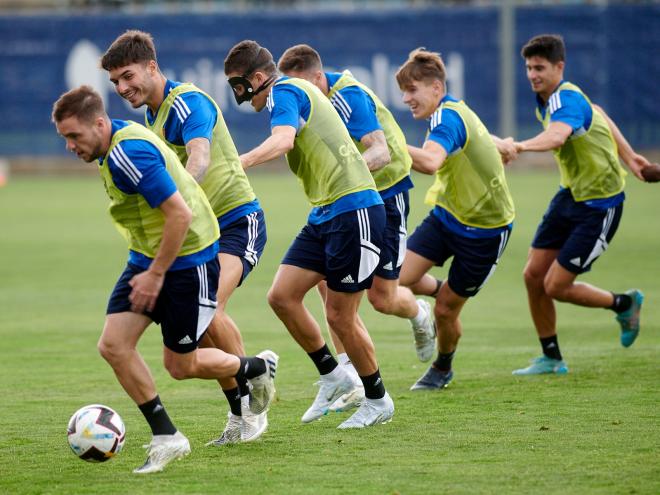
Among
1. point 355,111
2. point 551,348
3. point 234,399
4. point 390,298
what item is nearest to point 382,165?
point 355,111

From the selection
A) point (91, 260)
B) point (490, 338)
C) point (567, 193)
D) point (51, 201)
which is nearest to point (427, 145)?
point (567, 193)

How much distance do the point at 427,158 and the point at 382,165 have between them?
0.41m

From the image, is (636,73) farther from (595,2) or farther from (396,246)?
(396,246)

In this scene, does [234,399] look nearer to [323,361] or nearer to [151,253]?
[323,361]

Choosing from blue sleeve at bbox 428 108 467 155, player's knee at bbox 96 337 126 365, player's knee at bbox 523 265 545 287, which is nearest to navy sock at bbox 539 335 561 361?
player's knee at bbox 523 265 545 287

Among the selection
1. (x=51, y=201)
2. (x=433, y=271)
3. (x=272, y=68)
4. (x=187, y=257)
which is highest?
(x=272, y=68)

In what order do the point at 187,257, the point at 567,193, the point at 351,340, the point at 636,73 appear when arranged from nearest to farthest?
the point at 187,257 < the point at 351,340 < the point at 567,193 < the point at 636,73

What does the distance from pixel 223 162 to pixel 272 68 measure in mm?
690

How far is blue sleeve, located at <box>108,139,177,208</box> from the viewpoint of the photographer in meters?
5.91

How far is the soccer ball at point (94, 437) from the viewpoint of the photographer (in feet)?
20.4

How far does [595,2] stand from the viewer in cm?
3316

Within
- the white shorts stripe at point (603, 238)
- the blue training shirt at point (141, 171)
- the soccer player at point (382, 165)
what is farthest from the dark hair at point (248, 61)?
the white shorts stripe at point (603, 238)

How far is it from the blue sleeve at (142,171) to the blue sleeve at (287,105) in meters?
1.34

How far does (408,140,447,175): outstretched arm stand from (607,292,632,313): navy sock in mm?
2599
